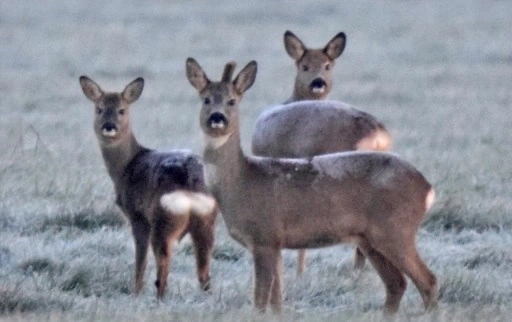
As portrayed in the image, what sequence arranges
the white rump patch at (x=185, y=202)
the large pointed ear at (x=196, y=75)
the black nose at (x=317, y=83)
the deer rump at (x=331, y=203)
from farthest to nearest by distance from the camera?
the black nose at (x=317, y=83), the white rump patch at (x=185, y=202), the large pointed ear at (x=196, y=75), the deer rump at (x=331, y=203)

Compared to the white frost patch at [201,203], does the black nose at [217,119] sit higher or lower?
higher

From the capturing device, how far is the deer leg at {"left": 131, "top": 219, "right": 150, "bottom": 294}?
10.4 meters

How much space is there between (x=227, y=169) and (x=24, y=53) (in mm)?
20361

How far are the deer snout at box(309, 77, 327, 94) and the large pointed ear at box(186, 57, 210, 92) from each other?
2.67 meters

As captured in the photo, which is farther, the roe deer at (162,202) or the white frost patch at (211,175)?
the roe deer at (162,202)

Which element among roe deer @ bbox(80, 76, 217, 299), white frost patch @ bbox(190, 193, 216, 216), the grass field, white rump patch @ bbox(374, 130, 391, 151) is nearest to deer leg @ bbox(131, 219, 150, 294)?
roe deer @ bbox(80, 76, 217, 299)

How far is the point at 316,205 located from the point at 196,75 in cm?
131

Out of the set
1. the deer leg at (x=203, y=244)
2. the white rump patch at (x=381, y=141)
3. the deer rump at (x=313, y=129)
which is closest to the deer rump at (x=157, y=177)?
the deer leg at (x=203, y=244)

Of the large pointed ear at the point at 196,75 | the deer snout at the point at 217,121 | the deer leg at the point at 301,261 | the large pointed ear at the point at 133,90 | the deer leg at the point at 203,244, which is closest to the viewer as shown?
the deer snout at the point at 217,121

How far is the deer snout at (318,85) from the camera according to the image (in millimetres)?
12695

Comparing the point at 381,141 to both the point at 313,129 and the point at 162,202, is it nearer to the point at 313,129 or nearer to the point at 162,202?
the point at 313,129

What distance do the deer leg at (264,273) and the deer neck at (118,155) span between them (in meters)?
2.16

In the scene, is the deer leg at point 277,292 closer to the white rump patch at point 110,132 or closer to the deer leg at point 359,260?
the deer leg at point 359,260

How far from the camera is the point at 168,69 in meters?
27.5
